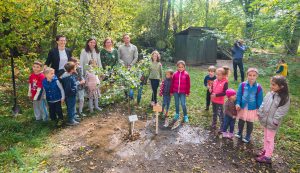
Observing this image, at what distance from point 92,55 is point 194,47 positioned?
10.3 m

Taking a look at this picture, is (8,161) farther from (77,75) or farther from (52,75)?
(77,75)

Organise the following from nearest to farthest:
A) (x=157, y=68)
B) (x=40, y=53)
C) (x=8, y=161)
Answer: (x=8, y=161), (x=157, y=68), (x=40, y=53)

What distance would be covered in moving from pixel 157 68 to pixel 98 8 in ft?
9.67

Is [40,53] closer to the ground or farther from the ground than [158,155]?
farther from the ground

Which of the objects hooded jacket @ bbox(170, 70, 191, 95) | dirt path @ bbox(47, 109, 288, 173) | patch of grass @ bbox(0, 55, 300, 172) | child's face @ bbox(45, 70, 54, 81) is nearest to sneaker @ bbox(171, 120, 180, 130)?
dirt path @ bbox(47, 109, 288, 173)

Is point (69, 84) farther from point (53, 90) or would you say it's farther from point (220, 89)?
point (220, 89)

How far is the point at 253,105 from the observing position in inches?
175

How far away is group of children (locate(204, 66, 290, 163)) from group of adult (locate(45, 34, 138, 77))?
8.16ft

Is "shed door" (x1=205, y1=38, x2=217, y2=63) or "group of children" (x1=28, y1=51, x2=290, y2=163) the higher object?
"shed door" (x1=205, y1=38, x2=217, y2=63)

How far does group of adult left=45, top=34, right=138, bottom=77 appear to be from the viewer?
5.34m

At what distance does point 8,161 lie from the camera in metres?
3.72

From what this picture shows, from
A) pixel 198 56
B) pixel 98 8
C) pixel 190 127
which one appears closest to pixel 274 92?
pixel 190 127

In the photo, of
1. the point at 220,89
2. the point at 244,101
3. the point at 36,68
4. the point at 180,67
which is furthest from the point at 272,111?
the point at 36,68

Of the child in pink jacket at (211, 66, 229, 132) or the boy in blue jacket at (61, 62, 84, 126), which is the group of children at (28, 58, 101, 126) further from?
the child in pink jacket at (211, 66, 229, 132)
